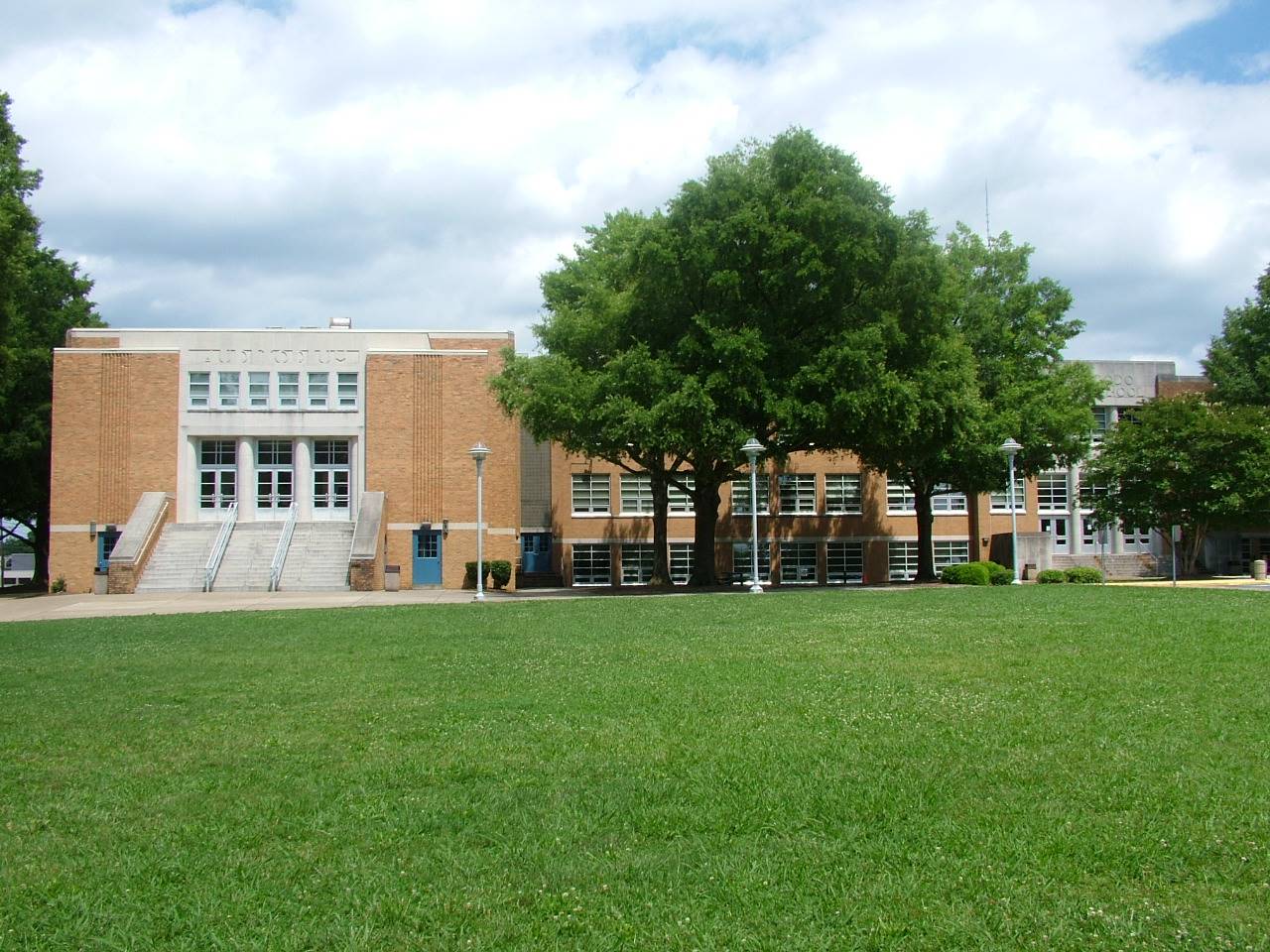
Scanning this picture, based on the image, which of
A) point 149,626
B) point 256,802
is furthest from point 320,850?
point 149,626

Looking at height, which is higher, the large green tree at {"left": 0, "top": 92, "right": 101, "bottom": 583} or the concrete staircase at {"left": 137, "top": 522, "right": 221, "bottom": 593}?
the large green tree at {"left": 0, "top": 92, "right": 101, "bottom": 583}

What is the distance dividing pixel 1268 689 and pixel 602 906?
7.30 metres

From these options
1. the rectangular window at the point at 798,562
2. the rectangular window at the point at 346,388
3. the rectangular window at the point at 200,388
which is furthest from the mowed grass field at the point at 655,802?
the rectangular window at the point at 798,562

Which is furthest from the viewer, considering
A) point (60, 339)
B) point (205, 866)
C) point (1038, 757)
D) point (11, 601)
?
point (60, 339)

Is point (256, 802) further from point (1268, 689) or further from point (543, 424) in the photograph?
point (543, 424)

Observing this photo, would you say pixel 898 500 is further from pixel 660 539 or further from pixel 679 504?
pixel 660 539

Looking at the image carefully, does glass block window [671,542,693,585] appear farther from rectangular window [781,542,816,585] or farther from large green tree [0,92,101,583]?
large green tree [0,92,101,583]

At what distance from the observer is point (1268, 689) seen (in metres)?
9.68

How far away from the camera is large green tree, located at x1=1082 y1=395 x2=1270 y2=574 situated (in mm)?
45438

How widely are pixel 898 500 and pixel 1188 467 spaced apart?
13.4 metres

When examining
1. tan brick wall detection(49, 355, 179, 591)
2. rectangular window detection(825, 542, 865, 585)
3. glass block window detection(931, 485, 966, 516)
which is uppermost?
tan brick wall detection(49, 355, 179, 591)

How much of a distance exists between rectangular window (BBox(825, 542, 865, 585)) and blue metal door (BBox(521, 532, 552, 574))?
13534 mm

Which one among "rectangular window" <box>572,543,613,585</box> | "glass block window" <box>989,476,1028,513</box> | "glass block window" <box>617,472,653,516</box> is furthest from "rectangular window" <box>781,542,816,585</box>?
"glass block window" <box>989,476,1028,513</box>

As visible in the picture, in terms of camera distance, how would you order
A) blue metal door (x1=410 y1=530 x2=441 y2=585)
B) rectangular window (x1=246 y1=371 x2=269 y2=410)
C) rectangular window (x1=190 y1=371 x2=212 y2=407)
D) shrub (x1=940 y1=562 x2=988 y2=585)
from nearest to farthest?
1. shrub (x1=940 y1=562 x2=988 y2=585)
2. blue metal door (x1=410 y1=530 x2=441 y2=585)
3. rectangular window (x1=190 y1=371 x2=212 y2=407)
4. rectangular window (x1=246 y1=371 x2=269 y2=410)
